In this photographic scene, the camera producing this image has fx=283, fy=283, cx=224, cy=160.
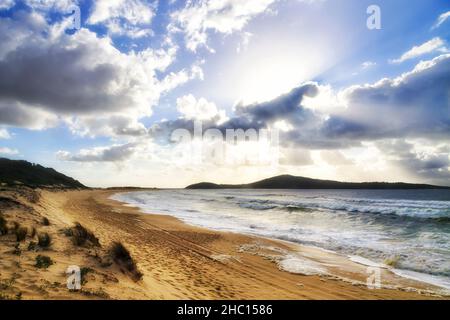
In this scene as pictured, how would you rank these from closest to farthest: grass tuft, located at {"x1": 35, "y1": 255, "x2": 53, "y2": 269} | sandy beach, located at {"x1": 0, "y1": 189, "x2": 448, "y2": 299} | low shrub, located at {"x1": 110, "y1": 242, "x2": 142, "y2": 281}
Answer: sandy beach, located at {"x1": 0, "y1": 189, "x2": 448, "y2": 299}
grass tuft, located at {"x1": 35, "y1": 255, "x2": 53, "y2": 269}
low shrub, located at {"x1": 110, "y1": 242, "x2": 142, "y2": 281}

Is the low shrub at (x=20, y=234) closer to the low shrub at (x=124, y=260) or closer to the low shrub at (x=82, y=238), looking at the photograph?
the low shrub at (x=82, y=238)

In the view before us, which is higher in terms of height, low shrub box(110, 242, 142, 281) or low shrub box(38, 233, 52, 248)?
low shrub box(38, 233, 52, 248)

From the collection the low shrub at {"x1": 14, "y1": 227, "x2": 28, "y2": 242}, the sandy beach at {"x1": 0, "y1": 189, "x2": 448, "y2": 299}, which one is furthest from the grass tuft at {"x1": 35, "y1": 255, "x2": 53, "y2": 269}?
the low shrub at {"x1": 14, "y1": 227, "x2": 28, "y2": 242}
